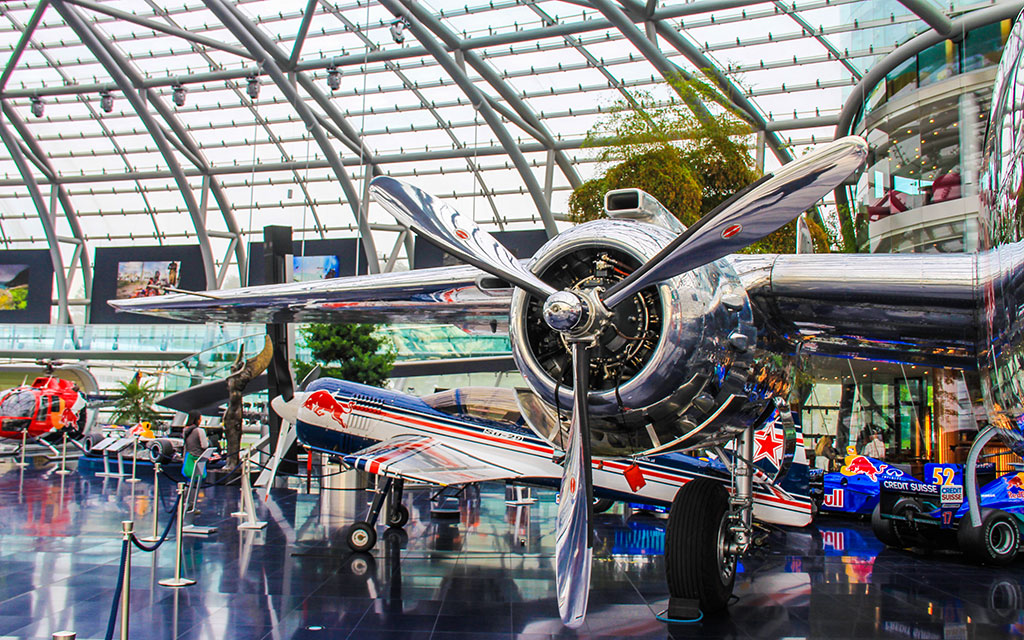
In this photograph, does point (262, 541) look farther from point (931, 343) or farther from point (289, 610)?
point (931, 343)

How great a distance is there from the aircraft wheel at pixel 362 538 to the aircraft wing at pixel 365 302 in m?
3.09

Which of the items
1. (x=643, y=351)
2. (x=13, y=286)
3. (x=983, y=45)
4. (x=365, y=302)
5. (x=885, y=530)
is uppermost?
(x=983, y=45)

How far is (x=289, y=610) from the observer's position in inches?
279

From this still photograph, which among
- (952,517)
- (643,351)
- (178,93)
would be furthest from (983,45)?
(178,93)

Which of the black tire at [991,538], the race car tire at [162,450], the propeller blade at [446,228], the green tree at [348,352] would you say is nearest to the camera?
the propeller blade at [446,228]

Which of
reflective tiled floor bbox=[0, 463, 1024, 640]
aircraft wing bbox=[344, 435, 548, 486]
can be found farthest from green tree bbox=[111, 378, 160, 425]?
aircraft wing bbox=[344, 435, 548, 486]

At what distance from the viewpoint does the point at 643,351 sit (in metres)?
5.10

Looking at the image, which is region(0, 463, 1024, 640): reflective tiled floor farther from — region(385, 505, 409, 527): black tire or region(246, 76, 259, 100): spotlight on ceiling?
region(246, 76, 259, 100): spotlight on ceiling

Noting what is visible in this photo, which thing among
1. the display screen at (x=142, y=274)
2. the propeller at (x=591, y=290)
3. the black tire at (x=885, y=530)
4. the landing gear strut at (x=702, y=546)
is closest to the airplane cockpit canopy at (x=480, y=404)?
the landing gear strut at (x=702, y=546)

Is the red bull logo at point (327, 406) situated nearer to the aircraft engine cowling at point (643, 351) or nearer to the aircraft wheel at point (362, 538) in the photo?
the aircraft wheel at point (362, 538)

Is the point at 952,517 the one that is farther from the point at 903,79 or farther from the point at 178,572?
the point at 903,79

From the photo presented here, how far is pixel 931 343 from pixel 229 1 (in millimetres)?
29687

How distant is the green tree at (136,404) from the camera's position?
2625 centimetres

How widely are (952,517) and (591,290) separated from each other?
29.6ft
